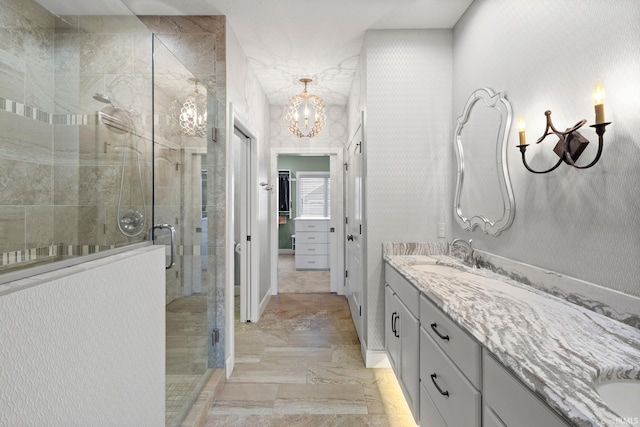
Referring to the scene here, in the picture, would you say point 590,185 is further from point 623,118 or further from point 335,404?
point 335,404

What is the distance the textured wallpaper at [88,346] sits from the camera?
723mm

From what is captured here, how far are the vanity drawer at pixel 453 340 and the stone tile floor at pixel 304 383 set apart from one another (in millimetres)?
829

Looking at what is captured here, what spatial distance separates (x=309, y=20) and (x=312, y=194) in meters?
5.32

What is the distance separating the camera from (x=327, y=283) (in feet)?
17.4

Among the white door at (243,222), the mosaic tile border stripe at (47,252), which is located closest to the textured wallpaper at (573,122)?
the mosaic tile border stripe at (47,252)

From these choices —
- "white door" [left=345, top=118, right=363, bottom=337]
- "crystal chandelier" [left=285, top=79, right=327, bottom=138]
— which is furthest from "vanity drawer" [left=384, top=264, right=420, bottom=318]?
"crystal chandelier" [left=285, top=79, right=327, bottom=138]

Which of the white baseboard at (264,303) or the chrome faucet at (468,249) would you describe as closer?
the chrome faucet at (468,249)

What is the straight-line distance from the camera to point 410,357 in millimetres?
1826

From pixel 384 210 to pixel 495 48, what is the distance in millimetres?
1259

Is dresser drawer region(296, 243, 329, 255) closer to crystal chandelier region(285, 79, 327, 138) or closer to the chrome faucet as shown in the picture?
crystal chandelier region(285, 79, 327, 138)

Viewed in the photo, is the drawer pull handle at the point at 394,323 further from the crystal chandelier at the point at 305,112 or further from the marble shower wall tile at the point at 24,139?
the crystal chandelier at the point at 305,112

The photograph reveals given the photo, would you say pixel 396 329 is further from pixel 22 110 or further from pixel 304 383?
pixel 22 110

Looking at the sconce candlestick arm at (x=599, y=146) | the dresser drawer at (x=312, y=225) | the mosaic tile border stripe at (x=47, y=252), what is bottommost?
the dresser drawer at (x=312, y=225)

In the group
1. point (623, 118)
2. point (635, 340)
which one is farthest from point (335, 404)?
point (623, 118)
